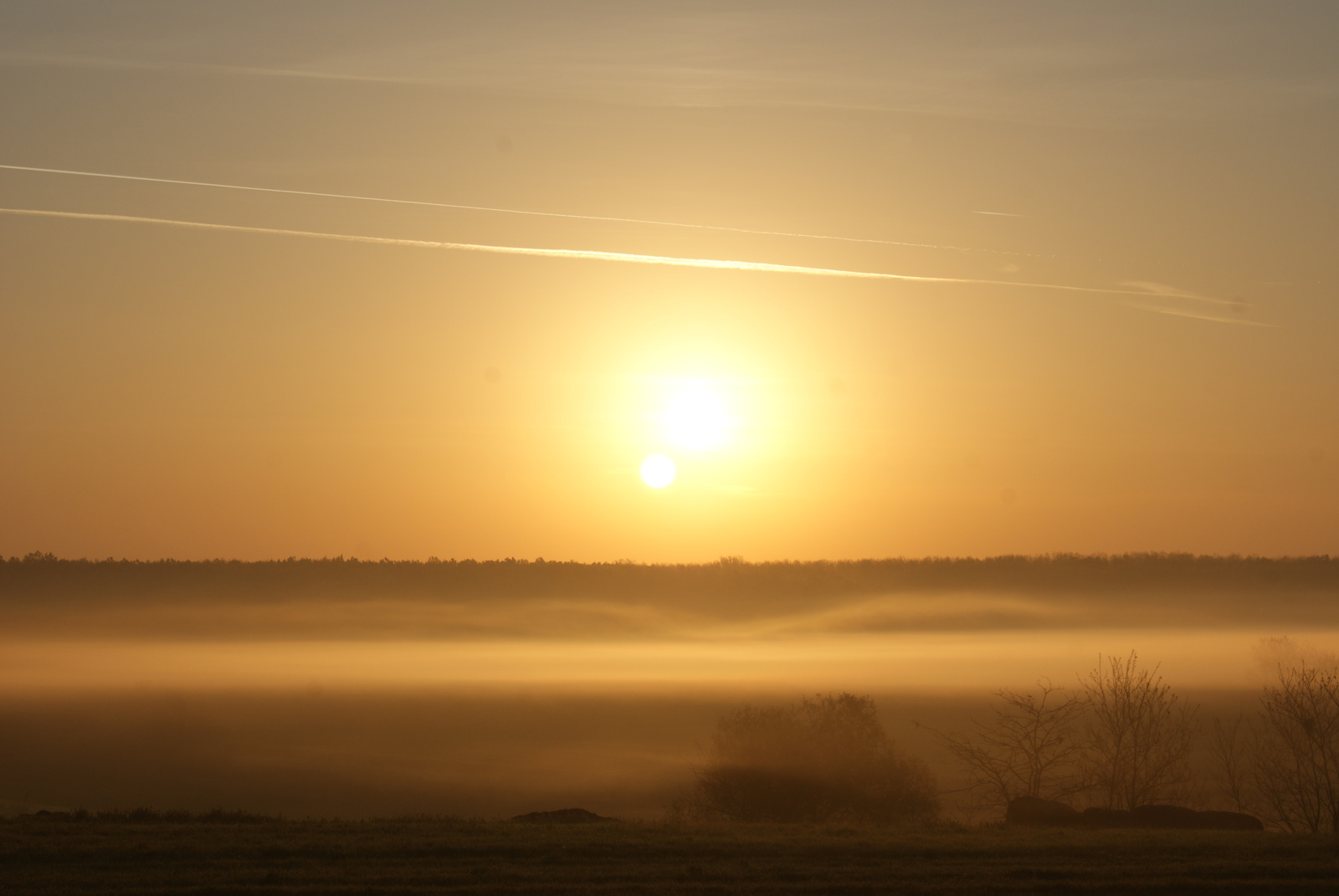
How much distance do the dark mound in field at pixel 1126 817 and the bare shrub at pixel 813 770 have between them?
16.8 m

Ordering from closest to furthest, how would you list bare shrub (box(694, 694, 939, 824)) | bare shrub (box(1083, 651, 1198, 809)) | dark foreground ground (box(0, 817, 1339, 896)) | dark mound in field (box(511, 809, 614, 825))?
dark foreground ground (box(0, 817, 1339, 896)), dark mound in field (box(511, 809, 614, 825)), bare shrub (box(1083, 651, 1198, 809)), bare shrub (box(694, 694, 939, 824))

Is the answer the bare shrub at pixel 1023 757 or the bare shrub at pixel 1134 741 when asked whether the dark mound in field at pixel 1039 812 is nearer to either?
the bare shrub at pixel 1023 757

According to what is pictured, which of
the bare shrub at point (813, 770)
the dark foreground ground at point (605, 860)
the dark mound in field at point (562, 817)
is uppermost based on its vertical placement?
the bare shrub at point (813, 770)

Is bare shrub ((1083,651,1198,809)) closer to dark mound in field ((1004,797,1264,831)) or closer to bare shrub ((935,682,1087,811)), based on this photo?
bare shrub ((935,682,1087,811))

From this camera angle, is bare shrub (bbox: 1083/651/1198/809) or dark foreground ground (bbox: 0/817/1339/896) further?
bare shrub (bbox: 1083/651/1198/809)

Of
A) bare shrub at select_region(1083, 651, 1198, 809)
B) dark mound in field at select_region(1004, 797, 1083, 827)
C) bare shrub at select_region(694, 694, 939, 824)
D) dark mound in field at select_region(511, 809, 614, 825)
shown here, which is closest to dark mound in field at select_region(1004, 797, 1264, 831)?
dark mound in field at select_region(1004, 797, 1083, 827)

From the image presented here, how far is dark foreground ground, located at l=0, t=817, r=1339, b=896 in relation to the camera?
62.0ft

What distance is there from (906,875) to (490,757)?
16397 centimetres

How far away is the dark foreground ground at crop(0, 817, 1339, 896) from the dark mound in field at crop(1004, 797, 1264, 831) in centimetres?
1748

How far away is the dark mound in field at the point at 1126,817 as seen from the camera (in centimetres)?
4172

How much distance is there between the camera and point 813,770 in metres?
65.5

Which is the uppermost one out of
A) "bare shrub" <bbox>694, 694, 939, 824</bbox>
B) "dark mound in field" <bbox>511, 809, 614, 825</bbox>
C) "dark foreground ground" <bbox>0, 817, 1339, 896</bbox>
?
"bare shrub" <bbox>694, 694, 939, 824</bbox>

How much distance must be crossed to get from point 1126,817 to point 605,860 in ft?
95.7

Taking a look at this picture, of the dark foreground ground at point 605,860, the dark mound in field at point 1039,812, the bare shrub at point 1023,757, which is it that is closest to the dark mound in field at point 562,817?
the dark foreground ground at point 605,860
